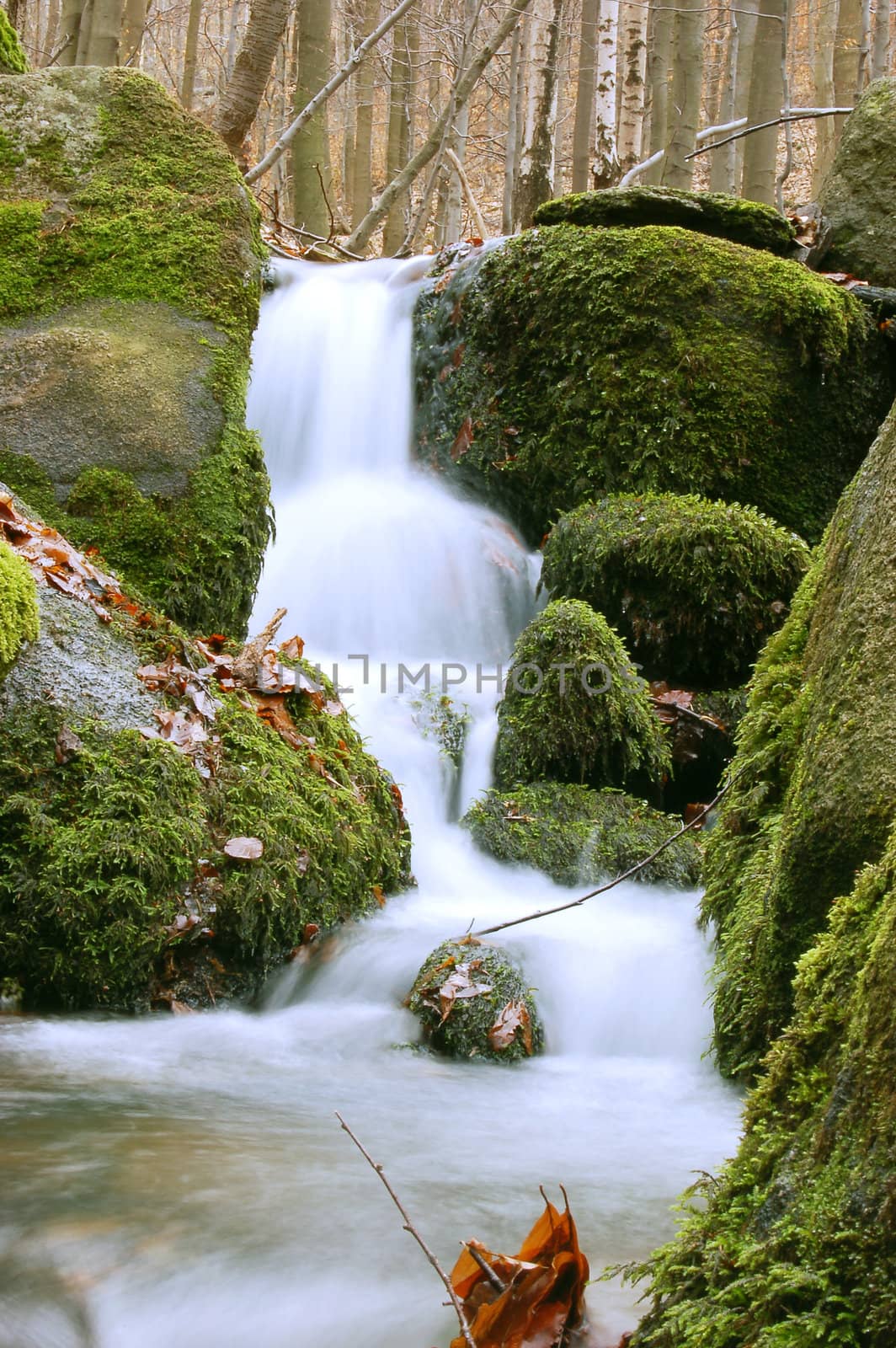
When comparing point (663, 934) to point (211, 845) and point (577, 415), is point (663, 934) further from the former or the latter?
point (577, 415)

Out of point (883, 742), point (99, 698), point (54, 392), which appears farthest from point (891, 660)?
point (54, 392)

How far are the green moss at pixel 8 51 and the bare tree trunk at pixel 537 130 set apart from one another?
228 inches

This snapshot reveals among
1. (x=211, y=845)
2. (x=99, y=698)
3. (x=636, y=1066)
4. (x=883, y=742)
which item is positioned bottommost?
(x=636, y=1066)

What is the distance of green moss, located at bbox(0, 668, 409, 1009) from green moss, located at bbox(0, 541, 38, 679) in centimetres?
50

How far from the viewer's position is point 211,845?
14.5 ft

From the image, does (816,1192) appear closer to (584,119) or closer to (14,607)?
(14,607)

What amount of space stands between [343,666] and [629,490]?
8.21 ft

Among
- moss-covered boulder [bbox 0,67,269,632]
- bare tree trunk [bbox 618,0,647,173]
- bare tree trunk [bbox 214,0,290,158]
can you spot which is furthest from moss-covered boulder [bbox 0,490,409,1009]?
bare tree trunk [bbox 618,0,647,173]

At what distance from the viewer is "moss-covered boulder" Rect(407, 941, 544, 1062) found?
4.05 meters

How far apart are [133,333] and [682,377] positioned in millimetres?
3905

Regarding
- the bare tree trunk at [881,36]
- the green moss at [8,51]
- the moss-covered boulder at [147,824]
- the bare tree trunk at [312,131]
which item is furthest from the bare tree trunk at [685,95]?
the moss-covered boulder at [147,824]

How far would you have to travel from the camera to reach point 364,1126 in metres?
3.27

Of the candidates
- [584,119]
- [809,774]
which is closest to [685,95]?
[584,119]

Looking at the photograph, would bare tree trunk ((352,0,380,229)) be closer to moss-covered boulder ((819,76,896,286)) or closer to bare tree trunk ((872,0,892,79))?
bare tree trunk ((872,0,892,79))
